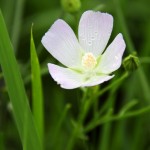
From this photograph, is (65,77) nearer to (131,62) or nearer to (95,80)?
(95,80)

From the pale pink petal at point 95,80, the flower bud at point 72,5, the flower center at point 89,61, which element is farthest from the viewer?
the flower bud at point 72,5

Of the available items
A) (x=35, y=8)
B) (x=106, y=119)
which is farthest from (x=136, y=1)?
(x=106, y=119)

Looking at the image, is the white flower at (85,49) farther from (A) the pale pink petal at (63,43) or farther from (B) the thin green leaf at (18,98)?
(B) the thin green leaf at (18,98)

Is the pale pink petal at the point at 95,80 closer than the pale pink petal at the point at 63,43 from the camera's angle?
Yes

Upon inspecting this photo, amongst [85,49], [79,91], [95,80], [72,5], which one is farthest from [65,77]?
[79,91]

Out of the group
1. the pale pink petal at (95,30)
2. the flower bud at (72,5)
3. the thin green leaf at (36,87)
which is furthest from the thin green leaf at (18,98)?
the flower bud at (72,5)

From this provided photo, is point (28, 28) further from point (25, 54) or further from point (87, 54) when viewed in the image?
point (87, 54)
